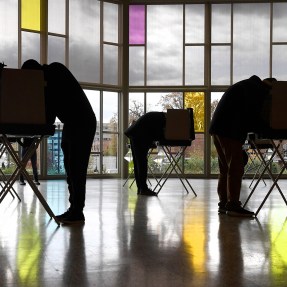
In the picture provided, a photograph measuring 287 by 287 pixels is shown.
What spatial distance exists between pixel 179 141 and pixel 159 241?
3.57m

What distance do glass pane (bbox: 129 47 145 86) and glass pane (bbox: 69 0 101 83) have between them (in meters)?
0.91

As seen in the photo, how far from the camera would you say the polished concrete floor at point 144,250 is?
6.40 feet

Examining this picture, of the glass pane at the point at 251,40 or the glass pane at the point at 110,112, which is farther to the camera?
the glass pane at the point at 251,40

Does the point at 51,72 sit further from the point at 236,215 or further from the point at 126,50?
the point at 126,50

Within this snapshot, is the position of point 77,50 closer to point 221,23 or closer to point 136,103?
point 136,103

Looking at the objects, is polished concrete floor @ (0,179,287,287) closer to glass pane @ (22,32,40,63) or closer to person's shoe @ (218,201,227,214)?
person's shoe @ (218,201,227,214)

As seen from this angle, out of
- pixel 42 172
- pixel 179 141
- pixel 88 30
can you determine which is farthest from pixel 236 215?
pixel 88 30

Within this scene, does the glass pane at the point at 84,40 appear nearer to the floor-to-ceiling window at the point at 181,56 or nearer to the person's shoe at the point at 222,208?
the floor-to-ceiling window at the point at 181,56

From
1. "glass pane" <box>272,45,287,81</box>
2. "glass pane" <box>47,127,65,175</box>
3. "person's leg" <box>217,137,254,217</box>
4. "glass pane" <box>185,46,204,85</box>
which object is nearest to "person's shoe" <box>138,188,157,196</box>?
"person's leg" <box>217,137,254,217</box>

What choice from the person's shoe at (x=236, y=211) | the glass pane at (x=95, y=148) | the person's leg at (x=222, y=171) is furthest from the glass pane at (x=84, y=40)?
the person's shoe at (x=236, y=211)

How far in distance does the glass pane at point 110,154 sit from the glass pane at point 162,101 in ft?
3.98

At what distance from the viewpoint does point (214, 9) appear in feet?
43.0

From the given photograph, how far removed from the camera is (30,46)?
11.6 metres

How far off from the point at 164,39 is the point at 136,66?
1019 mm
